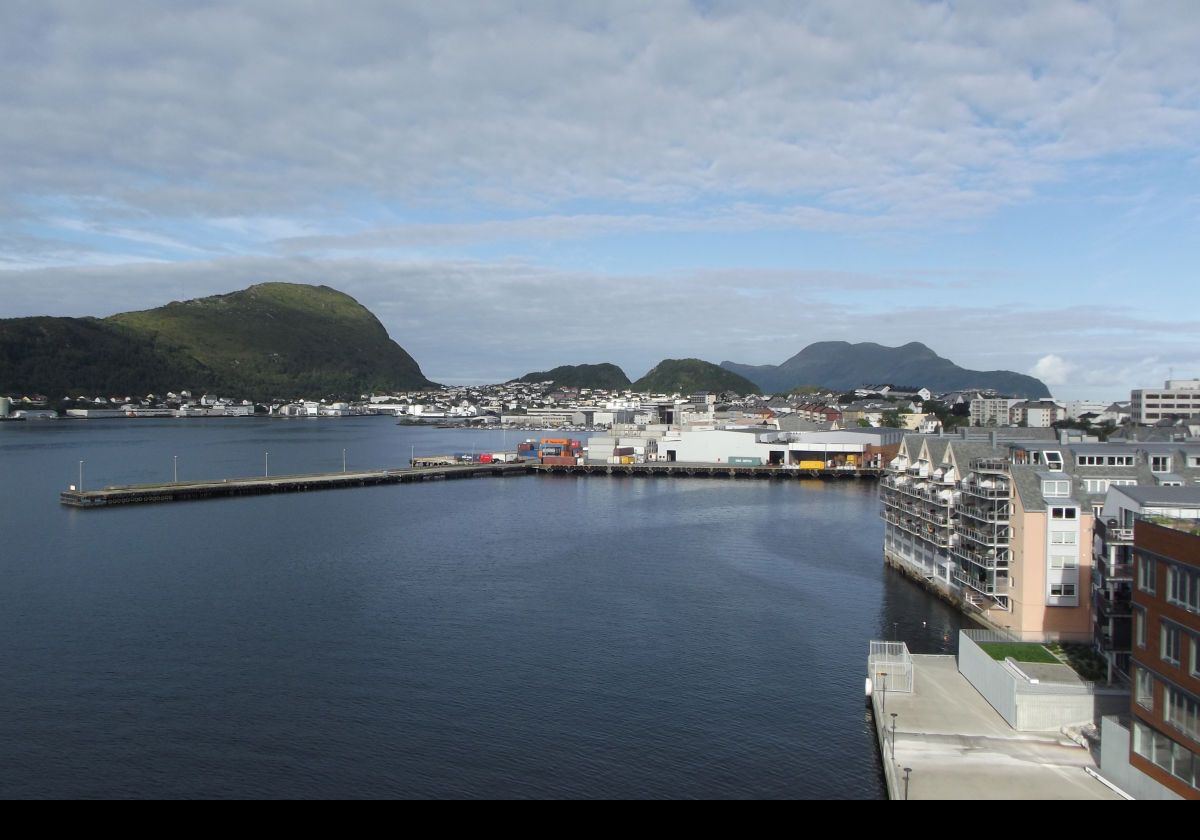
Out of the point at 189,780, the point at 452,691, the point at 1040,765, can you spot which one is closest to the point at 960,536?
the point at 1040,765

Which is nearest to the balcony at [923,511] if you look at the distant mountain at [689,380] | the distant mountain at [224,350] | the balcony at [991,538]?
the balcony at [991,538]

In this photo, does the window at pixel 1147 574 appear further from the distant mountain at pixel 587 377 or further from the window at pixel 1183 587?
the distant mountain at pixel 587 377

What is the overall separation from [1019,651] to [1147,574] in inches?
93.8

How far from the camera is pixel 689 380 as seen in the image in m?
93.0

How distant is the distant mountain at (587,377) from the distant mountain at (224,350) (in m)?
16.3

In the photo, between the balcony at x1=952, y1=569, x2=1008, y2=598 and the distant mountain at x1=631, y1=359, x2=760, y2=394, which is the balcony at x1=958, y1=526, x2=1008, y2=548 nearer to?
the balcony at x1=952, y1=569, x2=1008, y2=598

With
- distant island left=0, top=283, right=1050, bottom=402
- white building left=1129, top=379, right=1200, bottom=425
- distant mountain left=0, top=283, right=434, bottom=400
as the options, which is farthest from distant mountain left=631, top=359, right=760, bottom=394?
white building left=1129, top=379, right=1200, bottom=425

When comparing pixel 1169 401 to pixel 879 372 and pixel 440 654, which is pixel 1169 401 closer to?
pixel 440 654

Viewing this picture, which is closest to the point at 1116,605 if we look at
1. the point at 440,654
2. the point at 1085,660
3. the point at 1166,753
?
the point at 1085,660

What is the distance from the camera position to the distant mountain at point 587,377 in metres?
105

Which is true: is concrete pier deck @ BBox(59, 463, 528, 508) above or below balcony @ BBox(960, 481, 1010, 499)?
below

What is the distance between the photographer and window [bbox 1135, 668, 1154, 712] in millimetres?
4914

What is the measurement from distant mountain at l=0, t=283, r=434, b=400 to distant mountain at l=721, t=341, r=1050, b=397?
87694 mm
